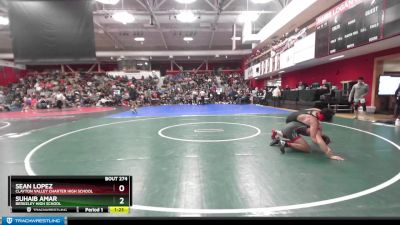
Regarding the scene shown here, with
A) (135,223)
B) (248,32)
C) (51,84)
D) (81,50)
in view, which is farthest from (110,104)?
(135,223)

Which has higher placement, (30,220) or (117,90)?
(117,90)

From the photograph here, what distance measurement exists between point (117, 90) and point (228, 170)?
19336 mm

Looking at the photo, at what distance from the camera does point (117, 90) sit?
67.5ft

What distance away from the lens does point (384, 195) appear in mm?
2244

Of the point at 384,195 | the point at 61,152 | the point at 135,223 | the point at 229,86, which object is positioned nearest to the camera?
the point at 135,223

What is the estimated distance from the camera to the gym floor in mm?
2055

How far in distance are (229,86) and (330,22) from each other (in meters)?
16.7

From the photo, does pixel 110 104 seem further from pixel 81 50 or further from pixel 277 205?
pixel 277 205

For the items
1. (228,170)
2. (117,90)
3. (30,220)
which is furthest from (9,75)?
(30,220)
